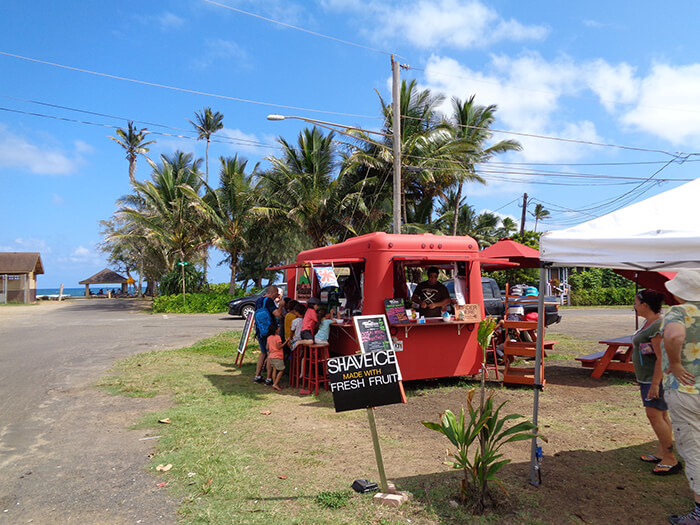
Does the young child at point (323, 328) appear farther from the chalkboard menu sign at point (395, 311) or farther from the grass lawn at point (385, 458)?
the chalkboard menu sign at point (395, 311)

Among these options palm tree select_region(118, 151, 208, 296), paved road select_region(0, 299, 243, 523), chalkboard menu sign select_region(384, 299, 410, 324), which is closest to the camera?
paved road select_region(0, 299, 243, 523)

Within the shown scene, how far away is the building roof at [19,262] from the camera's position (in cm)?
4262

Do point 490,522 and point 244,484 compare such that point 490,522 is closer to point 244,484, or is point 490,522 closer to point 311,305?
point 244,484

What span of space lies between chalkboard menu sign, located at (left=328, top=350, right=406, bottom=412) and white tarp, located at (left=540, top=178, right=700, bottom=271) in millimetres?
1749

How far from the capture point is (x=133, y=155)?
4869 centimetres

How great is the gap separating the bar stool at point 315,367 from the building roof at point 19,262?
142 feet

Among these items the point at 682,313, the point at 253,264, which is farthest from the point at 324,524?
the point at 253,264

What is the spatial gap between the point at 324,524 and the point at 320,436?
2241mm

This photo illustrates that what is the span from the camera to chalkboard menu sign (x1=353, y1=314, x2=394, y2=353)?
4636 millimetres

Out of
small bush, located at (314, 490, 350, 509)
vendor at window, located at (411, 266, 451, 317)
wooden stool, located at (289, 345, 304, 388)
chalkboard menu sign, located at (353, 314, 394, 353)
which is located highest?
vendor at window, located at (411, 266, 451, 317)

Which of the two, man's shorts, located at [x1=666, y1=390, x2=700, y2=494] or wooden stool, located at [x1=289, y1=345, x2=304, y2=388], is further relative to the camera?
wooden stool, located at [x1=289, y1=345, x2=304, y2=388]

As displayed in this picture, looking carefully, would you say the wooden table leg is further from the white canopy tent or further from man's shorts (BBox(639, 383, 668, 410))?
the white canopy tent

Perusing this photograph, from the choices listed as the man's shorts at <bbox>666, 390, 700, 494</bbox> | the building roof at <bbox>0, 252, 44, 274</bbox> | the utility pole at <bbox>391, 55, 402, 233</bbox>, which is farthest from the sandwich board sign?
the building roof at <bbox>0, 252, 44, 274</bbox>

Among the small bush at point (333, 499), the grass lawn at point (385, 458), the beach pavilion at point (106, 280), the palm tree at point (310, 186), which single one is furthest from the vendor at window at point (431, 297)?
the beach pavilion at point (106, 280)
